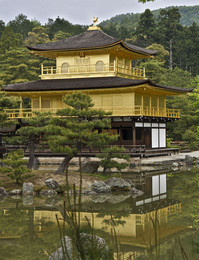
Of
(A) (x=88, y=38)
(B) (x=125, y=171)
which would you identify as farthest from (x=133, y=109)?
(A) (x=88, y=38)

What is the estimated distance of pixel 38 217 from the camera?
12.5 m

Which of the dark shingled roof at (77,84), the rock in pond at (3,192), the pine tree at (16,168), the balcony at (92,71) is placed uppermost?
the balcony at (92,71)

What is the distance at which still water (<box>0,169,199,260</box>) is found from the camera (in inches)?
344

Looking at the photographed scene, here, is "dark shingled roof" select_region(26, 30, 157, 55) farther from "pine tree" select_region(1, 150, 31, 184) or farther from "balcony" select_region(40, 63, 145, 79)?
"pine tree" select_region(1, 150, 31, 184)

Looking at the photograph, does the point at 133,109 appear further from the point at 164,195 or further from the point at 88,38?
the point at 164,195

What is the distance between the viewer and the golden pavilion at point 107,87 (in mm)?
30453

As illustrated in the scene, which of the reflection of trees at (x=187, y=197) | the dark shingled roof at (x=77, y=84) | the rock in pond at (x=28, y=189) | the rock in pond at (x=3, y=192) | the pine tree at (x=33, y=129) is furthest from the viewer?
the dark shingled roof at (x=77, y=84)

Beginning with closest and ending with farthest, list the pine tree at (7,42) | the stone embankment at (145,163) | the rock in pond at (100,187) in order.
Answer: the rock in pond at (100,187) < the stone embankment at (145,163) < the pine tree at (7,42)

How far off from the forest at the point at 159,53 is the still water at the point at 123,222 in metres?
22.1

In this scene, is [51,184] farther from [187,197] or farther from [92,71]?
[92,71]

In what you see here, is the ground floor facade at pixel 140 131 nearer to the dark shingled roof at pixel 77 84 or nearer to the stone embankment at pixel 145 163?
the stone embankment at pixel 145 163

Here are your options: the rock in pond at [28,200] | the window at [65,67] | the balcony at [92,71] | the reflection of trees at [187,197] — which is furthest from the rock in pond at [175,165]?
the rock in pond at [28,200]

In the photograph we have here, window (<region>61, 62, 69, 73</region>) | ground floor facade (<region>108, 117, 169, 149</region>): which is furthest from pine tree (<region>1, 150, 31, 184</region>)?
window (<region>61, 62, 69, 73</region>)

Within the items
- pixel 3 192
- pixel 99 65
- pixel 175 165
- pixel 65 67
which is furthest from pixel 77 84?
pixel 3 192
